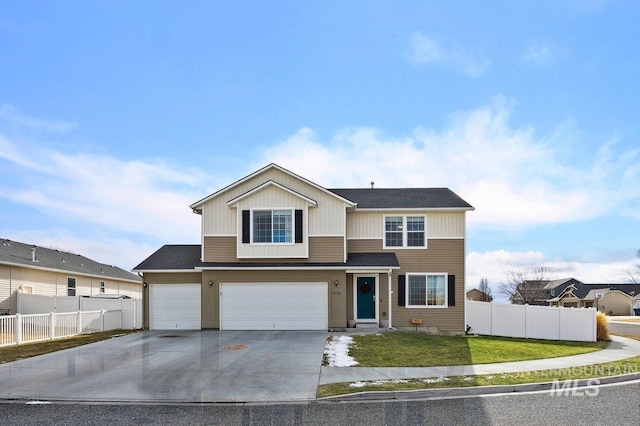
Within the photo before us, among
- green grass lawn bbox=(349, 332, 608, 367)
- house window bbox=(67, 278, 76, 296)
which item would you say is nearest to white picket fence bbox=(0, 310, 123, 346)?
house window bbox=(67, 278, 76, 296)

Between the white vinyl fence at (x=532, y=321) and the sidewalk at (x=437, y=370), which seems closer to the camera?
the sidewalk at (x=437, y=370)

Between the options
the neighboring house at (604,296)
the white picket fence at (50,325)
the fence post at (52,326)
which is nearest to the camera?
the white picket fence at (50,325)

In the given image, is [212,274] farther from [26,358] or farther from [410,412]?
[410,412]

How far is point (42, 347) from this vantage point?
701 inches

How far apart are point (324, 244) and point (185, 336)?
690 cm

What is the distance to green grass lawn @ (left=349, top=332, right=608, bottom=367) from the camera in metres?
14.4

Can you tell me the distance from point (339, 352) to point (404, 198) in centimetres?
1106

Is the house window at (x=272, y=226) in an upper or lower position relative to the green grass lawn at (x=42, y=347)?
upper

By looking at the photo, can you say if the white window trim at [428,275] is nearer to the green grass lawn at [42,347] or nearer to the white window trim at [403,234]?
the white window trim at [403,234]

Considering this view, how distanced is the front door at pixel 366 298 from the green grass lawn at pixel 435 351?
2276 mm

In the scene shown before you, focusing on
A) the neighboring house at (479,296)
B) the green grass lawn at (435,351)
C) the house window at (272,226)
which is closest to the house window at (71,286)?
the house window at (272,226)

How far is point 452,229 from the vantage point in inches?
929

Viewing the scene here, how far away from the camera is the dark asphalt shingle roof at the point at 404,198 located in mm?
23672

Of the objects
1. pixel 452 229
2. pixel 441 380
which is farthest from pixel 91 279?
pixel 441 380
